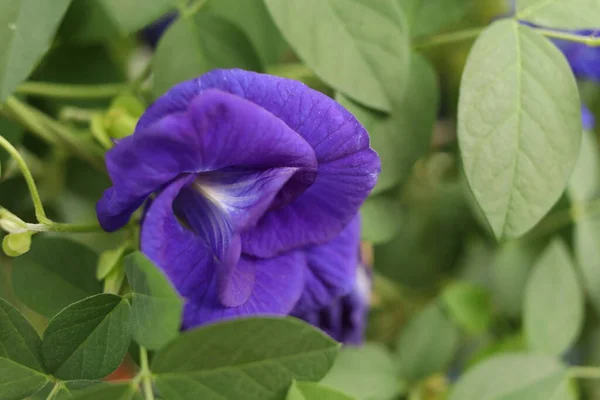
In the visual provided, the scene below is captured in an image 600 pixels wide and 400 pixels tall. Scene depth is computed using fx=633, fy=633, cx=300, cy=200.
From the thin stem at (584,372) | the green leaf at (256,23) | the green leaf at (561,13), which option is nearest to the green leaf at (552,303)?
the thin stem at (584,372)

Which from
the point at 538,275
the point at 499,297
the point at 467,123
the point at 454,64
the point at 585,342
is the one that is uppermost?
the point at 467,123

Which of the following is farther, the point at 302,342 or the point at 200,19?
the point at 200,19

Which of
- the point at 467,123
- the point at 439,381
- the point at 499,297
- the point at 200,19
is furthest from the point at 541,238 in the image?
the point at 200,19

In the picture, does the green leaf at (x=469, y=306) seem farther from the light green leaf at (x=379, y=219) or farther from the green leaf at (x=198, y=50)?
the green leaf at (x=198, y=50)

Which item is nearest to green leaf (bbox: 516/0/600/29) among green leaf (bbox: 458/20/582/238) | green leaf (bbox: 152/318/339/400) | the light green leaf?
green leaf (bbox: 458/20/582/238)

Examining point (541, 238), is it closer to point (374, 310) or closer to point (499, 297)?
point (499, 297)

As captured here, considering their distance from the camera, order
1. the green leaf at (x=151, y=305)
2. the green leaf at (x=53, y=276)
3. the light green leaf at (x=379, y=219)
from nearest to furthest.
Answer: the green leaf at (x=151, y=305)
the green leaf at (x=53, y=276)
the light green leaf at (x=379, y=219)
